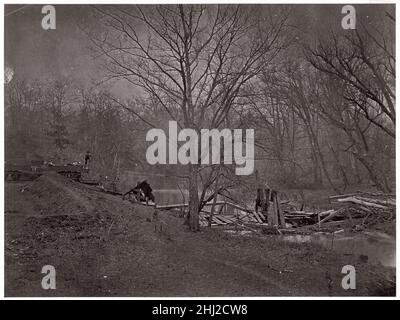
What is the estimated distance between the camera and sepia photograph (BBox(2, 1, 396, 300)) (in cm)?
931

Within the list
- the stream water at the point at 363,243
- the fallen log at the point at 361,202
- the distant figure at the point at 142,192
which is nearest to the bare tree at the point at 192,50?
the stream water at the point at 363,243

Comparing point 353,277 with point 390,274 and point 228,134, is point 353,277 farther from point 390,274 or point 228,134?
point 228,134

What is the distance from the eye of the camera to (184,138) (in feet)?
40.9

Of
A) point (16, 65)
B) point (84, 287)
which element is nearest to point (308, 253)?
point (84, 287)

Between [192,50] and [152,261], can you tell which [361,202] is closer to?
[192,50]

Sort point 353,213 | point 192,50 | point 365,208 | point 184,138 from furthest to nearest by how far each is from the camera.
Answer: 1. point 353,213
2. point 365,208
3. point 192,50
4. point 184,138

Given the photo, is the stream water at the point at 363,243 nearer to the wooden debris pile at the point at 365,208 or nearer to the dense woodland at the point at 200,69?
the wooden debris pile at the point at 365,208

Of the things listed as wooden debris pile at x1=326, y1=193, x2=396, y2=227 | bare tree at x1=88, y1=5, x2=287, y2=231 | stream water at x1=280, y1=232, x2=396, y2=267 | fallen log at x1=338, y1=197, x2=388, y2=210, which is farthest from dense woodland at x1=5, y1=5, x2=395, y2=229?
fallen log at x1=338, y1=197, x2=388, y2=210

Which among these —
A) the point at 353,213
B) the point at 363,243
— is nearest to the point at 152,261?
the point at 363,243

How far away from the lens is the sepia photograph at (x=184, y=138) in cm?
931

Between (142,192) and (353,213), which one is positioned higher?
(142,192)

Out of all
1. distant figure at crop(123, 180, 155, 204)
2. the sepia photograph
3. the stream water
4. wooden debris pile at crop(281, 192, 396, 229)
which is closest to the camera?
the sepia photograph

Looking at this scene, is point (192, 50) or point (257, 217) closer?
point (192, 50)

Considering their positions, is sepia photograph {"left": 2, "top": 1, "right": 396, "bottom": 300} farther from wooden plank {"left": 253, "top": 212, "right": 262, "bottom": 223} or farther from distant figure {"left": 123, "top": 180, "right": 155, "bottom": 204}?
distant figure {"left": 123, "top": 180, "right": 155, "bottom": 204}
